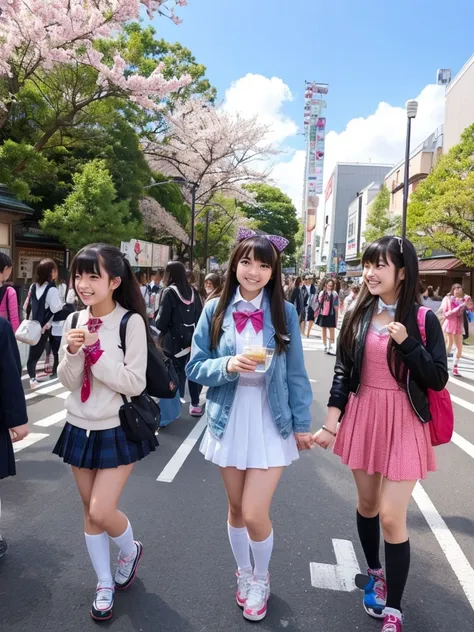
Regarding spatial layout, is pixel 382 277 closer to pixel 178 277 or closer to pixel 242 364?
pixel 242 364

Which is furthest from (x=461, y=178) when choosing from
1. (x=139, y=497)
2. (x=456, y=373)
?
(x=139, y=497)

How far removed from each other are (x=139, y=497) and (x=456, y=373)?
8339 millimetres

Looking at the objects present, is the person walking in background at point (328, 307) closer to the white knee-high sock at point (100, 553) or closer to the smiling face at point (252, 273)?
the smiling face at point (252, 273)

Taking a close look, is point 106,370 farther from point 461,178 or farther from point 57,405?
point 461,178

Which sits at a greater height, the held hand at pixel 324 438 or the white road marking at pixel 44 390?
the held hand at pixel 324 438

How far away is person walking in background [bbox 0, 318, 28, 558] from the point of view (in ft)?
8.41

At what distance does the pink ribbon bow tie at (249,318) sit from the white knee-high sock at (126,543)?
1.17m

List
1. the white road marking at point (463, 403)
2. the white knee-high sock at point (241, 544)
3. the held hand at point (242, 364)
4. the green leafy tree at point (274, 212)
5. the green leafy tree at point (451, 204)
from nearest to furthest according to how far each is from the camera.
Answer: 1. the held hand at point (242, 364)
2. the white knee-high sock at point (241, 544)
3. the white road marking at point (463, 403)
4. the green leafy tree at point (451, 204)
5. the green leafy tree at point (274, 212)

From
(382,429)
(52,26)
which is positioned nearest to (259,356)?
(382,429)

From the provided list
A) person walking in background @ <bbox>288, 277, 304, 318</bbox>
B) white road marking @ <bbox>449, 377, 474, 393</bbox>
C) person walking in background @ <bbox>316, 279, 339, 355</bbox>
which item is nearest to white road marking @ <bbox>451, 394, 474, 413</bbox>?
white road marking @ <bbox>449, 377, 474, 393</bbox>

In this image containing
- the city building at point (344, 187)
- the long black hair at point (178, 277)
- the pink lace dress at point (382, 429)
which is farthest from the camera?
the city building at point (344, 187)

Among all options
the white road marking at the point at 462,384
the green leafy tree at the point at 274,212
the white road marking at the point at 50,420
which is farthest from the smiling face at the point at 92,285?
the green leafy tree at the point at 274,212

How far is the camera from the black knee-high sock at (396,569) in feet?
7.56

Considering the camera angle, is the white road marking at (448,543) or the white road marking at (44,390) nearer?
the white road marking at (448,543)
